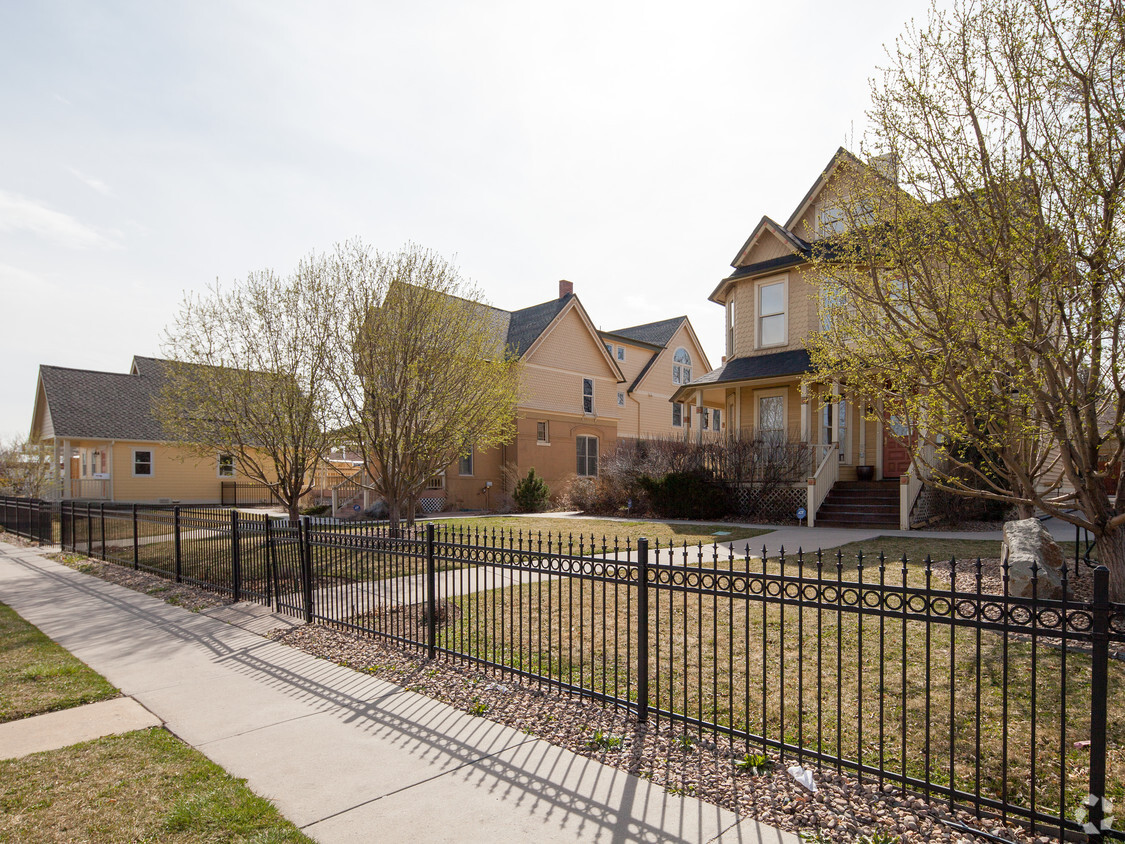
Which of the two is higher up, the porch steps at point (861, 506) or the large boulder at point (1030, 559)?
the large boulder at point (1030, 559)

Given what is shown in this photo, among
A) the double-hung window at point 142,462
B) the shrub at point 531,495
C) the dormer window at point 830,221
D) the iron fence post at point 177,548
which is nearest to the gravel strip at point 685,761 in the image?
the iron fence post at point 177,548

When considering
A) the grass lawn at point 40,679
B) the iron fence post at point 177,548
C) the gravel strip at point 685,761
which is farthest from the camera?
the iron fence post at point 177,548

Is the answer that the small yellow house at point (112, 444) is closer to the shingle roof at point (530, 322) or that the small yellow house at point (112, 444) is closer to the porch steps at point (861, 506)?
the shingle roof at point (530, 322)

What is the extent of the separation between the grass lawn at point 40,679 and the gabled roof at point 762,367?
16.4m

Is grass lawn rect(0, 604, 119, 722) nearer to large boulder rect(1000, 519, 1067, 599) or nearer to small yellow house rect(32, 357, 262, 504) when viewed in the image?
large boulder rect(1000, 519, 1067, 599)

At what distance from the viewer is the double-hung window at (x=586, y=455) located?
104 ft

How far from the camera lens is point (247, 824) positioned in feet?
11.6

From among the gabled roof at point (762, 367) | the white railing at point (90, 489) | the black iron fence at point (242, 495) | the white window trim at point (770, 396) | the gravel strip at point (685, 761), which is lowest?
the black iron fence at point (242, 495)

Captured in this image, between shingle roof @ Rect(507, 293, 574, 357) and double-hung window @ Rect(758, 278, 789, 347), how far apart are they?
1086 cm

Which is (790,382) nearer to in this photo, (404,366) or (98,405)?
(404,366)

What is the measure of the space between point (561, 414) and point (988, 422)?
24.5m

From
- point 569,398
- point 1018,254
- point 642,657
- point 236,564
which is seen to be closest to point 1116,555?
point 1018,254

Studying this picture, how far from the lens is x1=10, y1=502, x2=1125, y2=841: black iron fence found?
3496 mm

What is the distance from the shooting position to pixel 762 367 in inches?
777
